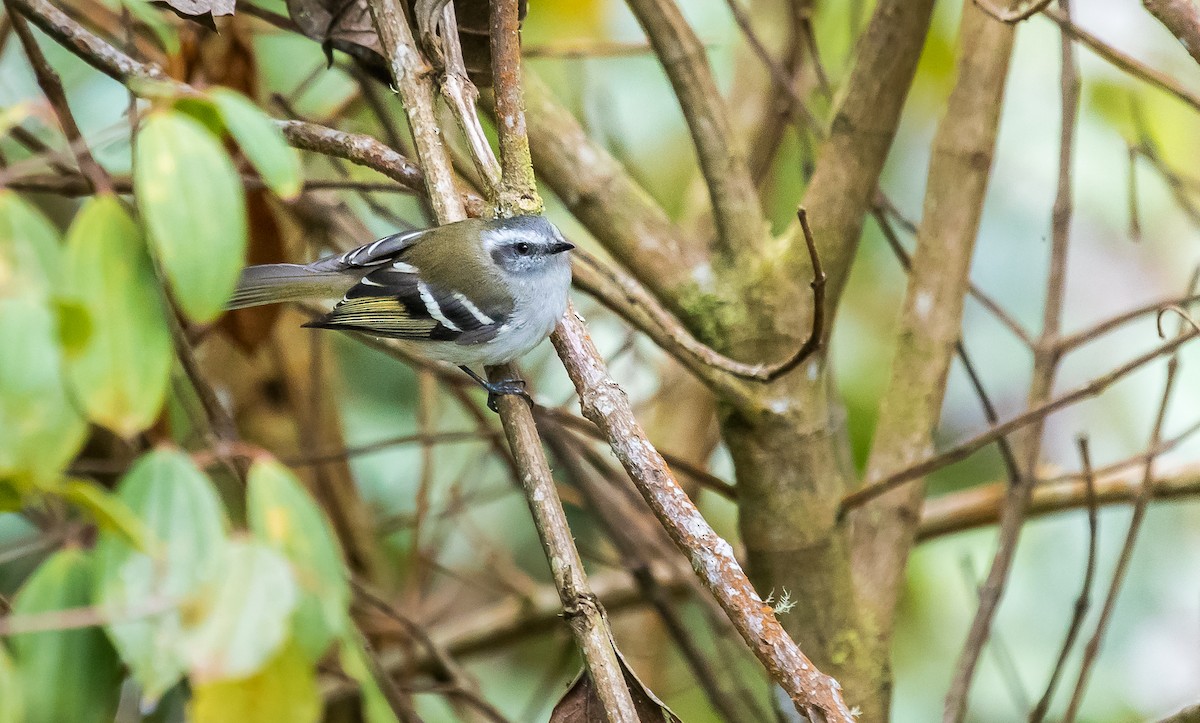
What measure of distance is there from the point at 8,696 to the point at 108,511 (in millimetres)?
173

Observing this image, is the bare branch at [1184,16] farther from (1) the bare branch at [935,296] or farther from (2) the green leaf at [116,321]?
(2) the green leaf at [116,321]

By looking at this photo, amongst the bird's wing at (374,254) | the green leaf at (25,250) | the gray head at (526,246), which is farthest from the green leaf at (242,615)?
the bird's wing at (374,254)

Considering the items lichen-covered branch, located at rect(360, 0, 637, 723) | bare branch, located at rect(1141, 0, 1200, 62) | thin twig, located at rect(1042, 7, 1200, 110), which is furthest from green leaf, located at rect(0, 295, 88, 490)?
thin twig, located at rect(1042, 7, 1200, 110)

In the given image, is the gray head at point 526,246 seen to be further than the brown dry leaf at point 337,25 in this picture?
Yes

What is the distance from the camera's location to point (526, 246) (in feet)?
8.18

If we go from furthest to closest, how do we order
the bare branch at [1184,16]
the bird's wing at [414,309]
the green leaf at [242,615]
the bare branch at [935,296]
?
the bird's wing at [414,309], the bare branch at [935,296], the bare branch at [1184,16], the green leaf at [242,615]

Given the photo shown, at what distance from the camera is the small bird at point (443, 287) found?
249 cm

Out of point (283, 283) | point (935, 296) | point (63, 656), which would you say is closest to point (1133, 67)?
point (935, 296)

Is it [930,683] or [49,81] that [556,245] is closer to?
[49,81]

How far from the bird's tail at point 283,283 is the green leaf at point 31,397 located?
1.60 metres

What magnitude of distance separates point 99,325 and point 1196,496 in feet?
9.02

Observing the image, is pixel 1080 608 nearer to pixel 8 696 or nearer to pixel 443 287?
pixel 443 287

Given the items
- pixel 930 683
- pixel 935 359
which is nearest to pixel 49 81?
pixel 935 359

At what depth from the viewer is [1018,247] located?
4.29 m
